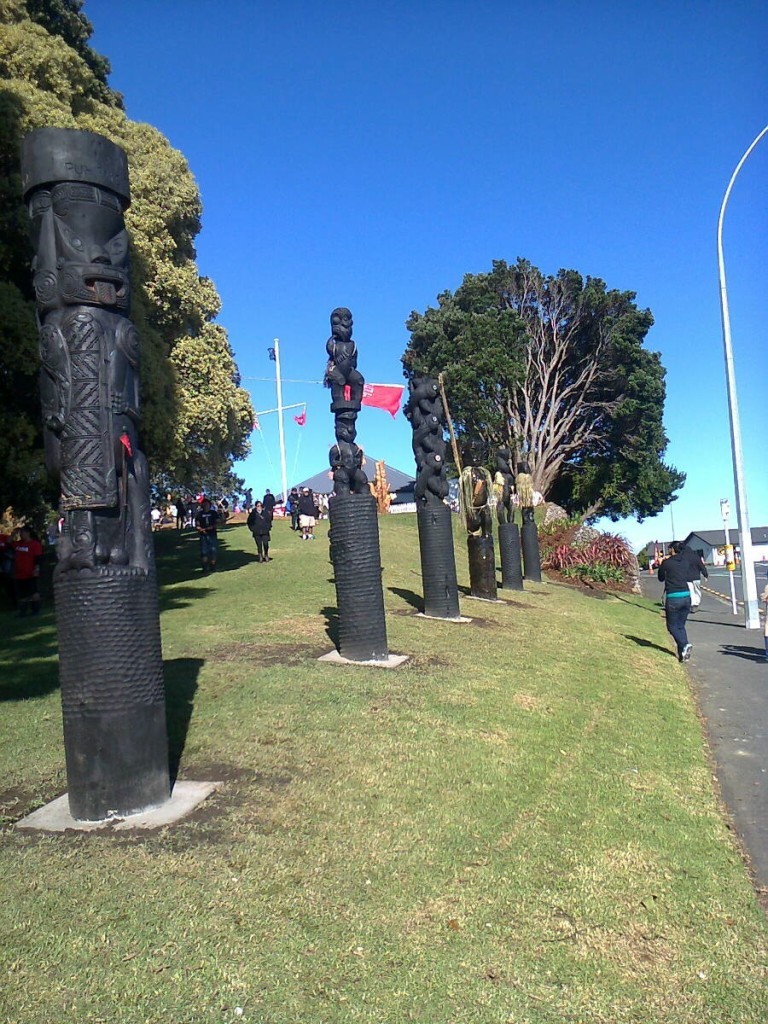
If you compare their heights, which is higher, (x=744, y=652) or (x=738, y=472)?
(x=738, y=472)

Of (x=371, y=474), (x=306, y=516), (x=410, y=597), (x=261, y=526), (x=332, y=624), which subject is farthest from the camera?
(x=371, y=474)

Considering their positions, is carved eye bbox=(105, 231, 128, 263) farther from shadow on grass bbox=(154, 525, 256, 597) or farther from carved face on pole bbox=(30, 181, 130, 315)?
shadow on grass bbox=(154, 525, 256, 597)

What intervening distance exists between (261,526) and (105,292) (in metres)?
13.3

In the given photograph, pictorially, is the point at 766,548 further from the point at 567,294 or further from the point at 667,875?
the point at 667,875

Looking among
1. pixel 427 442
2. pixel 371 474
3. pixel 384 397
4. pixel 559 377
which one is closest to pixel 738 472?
pixel 427 442

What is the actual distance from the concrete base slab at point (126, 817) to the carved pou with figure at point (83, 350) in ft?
4.95

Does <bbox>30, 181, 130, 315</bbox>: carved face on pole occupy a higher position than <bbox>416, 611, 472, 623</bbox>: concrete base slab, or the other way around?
<bbox>30, 181, 130, 315</bbox>: carved face on pole

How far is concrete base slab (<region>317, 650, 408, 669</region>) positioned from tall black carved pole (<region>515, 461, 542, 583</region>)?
1142 cm

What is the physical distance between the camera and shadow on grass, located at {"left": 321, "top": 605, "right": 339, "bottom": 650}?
390 inches

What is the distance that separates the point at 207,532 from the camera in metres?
17.2

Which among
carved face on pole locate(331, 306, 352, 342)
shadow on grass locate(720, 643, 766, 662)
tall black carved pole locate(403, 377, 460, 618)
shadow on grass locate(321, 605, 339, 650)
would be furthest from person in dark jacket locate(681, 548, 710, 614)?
carved face on pole locate(331, 306, 352, 342)

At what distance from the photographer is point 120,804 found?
4.76 m

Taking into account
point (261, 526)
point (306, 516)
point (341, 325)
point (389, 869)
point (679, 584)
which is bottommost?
point (389, 869)

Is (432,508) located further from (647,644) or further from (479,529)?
(647,644)
